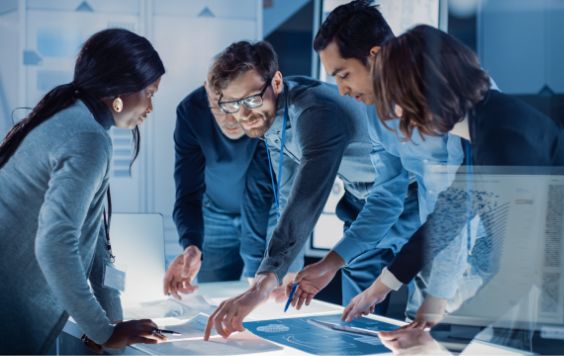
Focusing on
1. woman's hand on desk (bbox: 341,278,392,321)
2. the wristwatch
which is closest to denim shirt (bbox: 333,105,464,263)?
woman's hand on desk (bbox: 341,278,392,321)

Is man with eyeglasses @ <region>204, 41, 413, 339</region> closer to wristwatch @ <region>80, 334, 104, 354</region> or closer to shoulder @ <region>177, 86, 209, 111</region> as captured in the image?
wristwatch @ <region>80, 334, 104, 354</region>

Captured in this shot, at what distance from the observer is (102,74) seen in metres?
1.39

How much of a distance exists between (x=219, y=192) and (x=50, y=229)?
1.24m

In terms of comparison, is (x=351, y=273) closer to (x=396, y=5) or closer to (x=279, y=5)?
(x=396, y=5)

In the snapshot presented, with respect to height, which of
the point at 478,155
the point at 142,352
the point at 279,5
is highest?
the point at 279,5

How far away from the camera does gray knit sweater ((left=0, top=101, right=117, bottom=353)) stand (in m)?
1.23

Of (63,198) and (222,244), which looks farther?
(222,244)

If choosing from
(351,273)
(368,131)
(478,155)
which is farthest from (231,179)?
(478,155)

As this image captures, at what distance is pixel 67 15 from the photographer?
255cm

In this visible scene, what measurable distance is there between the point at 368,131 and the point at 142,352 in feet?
2.59

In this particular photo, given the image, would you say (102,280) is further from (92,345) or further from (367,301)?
(367,301)

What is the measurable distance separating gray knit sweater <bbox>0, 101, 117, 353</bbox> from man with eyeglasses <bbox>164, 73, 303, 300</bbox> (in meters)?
0.72

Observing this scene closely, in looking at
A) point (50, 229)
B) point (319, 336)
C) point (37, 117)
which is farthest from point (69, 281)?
point (319, 336)

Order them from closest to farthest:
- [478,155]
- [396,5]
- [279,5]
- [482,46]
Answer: [478,155] < [482,46] < [396,5] < [279,5]
